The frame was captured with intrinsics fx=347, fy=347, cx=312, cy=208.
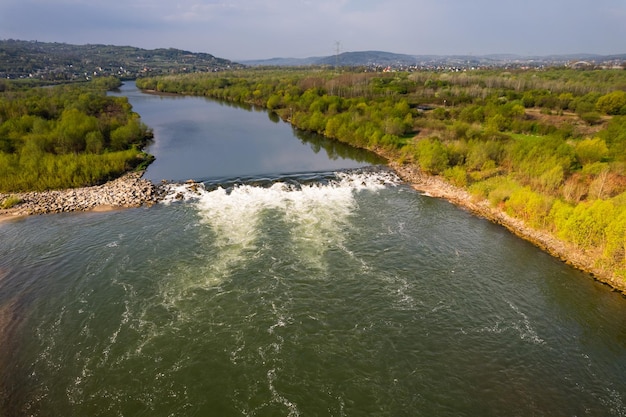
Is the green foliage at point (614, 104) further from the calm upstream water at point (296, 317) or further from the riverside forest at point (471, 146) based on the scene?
the calm upstream water at point (296, 317)

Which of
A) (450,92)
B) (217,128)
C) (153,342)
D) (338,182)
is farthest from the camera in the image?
(450,92)

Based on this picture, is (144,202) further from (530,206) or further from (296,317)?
(530,206)

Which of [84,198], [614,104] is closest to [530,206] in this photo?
[84,198]

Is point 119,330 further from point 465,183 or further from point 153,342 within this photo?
point 465,183

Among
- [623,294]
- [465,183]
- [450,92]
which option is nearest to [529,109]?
[450,92]

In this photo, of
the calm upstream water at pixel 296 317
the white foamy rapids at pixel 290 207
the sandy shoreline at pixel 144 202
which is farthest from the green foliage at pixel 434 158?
the calm upstream water at pixel 296 317
